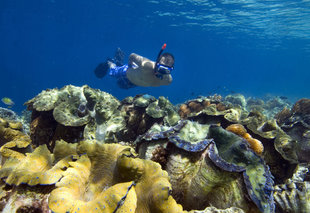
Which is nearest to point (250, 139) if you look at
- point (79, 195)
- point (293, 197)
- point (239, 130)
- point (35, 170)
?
point (239, 130)

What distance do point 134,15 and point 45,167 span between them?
45.1 m

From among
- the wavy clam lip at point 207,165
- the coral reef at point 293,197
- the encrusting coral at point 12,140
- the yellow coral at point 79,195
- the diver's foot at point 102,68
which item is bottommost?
the diver's foot at point 102,68

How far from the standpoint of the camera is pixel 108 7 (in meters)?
38.7

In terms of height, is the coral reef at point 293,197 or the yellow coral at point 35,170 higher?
the yellow coral at point 35,170

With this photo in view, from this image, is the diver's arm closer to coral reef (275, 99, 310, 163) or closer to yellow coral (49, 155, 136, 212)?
coral reef (275, 99, 310, 163)

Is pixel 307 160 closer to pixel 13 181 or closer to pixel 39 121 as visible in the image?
pixel 13 181

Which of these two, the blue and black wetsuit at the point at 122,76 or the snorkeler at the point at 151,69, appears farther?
the blue and black wetsuit at the point at 122,76

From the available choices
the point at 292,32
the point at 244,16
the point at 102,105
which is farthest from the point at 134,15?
the point at 102,105

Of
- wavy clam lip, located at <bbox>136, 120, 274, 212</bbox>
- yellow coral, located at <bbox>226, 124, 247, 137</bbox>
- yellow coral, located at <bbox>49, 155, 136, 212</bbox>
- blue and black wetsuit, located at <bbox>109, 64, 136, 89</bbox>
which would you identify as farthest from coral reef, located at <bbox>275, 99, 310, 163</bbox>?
blue and black wetsuit, located at <bbox>109, 64, 136, 89</bbox>

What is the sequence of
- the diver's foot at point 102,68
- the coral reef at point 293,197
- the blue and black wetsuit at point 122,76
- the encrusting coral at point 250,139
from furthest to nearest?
the diver's foot at point 102,68
the blue and black wetsuit at point 122,76
the encrusting coral at point 250,139
the coral reef at point 293,197

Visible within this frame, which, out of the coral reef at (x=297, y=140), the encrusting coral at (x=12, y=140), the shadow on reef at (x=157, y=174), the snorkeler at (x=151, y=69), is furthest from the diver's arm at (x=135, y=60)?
the coral reef at (x=297, y=140)

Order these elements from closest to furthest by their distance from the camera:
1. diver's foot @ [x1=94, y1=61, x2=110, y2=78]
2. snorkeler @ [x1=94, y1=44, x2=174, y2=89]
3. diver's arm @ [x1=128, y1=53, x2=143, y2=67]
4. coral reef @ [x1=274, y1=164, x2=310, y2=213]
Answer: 1. coral reef @ [x1=274, y1=164, x2=310, y2=213]
2. snorkeler @ [x1=94, y1=44, x2=174, y2=89]
3. diver's arm @ [x1=128, y1=53, x2=143, y2=67]
4. diver's foot @ [x1=94, y1=61, x2=110, y2=78]

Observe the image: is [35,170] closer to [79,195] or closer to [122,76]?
[79,195]

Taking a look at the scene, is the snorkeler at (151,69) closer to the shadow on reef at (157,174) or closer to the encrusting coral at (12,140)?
the shadow on reef at (157,174)
